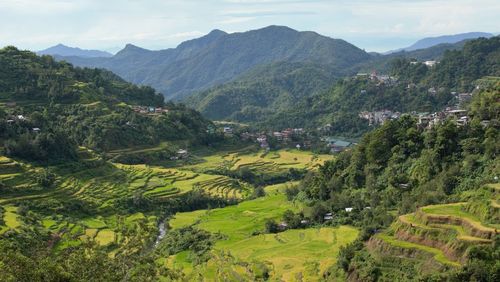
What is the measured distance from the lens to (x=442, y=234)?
23156 millimetres

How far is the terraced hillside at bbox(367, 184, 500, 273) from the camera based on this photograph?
2156cm

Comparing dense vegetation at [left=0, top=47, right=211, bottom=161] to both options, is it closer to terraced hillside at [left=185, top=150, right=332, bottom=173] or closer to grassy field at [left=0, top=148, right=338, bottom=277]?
grassy field at [left=0, top=148, right=338, bottom=277]

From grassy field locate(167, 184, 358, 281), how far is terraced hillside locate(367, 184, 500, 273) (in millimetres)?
3460

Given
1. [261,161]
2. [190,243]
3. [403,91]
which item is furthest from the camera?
[403,91]

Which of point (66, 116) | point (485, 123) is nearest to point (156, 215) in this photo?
point (485, 123)

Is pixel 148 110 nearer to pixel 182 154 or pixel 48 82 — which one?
pixel 48 82

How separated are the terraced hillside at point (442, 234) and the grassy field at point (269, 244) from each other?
3460mm

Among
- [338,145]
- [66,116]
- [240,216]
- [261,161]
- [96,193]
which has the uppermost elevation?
[66,116]

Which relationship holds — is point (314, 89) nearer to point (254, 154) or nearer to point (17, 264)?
point (254, 154)

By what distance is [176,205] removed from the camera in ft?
149

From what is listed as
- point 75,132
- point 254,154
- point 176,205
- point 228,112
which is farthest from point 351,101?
point 176,205

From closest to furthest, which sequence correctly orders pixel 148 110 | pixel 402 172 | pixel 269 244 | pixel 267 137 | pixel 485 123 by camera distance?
pixel 269 244 < pixel 485 123 < pixel 402 172 < pixel 148 110 < pixel 267 137

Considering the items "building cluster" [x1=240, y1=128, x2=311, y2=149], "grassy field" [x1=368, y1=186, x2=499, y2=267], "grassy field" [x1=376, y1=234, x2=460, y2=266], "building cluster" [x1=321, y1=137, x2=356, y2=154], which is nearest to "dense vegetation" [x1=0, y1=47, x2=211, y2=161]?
"building cluster" [x1=240, y1=128, x2=311, y2=149]

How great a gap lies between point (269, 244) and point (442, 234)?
11.2 m
